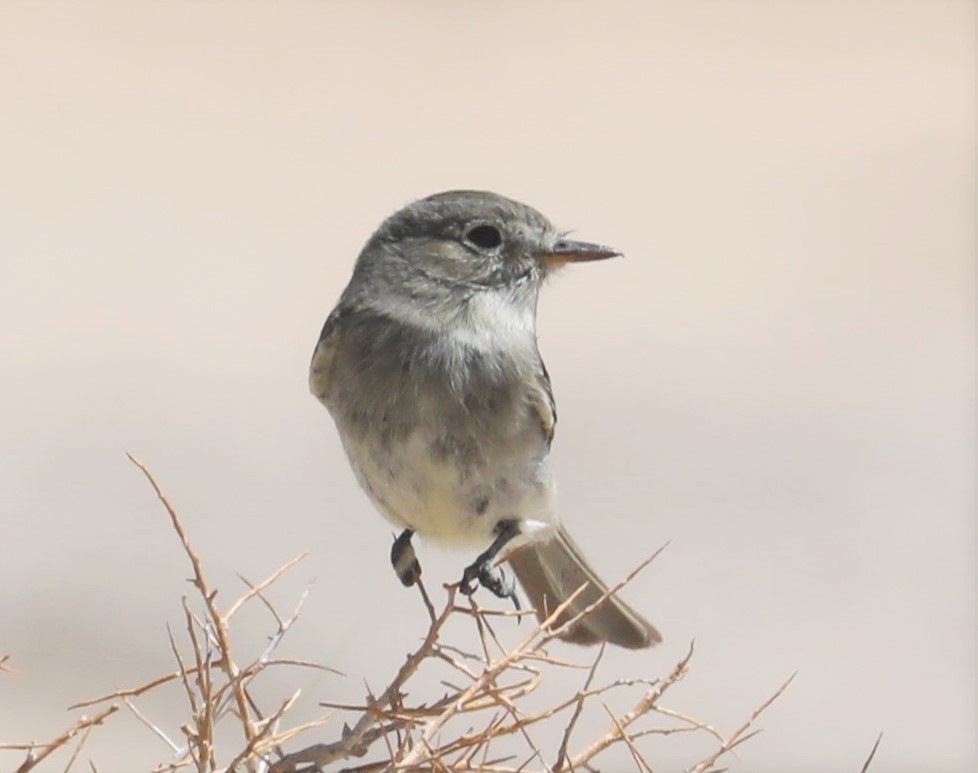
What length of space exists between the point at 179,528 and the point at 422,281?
138 cm

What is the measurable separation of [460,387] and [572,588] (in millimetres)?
539

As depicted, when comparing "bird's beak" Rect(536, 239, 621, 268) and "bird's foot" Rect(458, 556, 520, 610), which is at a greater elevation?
"bird's beak" Rect(536, 239, 621, 268)

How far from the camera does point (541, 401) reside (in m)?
2.54

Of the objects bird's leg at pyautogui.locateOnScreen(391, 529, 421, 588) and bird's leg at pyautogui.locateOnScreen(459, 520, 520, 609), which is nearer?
bird's leg at pyautogui.locateOnScreen(459, 520, 520, 609)

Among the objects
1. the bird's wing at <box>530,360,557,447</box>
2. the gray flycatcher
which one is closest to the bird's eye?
the gray flycatcher

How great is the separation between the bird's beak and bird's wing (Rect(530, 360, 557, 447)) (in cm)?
20

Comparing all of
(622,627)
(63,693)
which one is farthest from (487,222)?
(63,693)

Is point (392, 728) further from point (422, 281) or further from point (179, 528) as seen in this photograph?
point (422, 281)

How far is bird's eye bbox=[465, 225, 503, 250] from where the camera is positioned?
102 inches

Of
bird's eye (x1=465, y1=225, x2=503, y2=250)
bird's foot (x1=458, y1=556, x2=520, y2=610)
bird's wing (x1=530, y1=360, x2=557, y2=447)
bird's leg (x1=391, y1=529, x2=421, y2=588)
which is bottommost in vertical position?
bird's foot (x1=458, y1=556, x2=520, y2=610)

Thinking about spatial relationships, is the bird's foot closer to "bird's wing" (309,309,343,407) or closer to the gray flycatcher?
the gray flycatcher

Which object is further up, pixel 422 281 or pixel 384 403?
pixel 422 281

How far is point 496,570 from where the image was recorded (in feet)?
7.92

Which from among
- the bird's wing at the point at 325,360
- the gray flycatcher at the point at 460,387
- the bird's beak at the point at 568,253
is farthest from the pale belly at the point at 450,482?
the bird's beak at the point at 568,253
